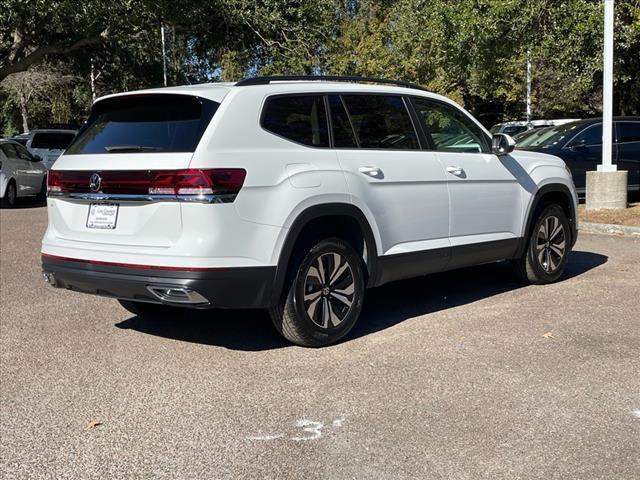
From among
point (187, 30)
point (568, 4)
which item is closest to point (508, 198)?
point (568, 4)

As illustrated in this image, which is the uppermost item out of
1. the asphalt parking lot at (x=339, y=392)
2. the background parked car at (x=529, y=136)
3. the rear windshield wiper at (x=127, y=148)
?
the rear windshield wiper at (x=127, y=148)

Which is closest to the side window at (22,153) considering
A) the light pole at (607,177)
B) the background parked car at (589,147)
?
the background parked car at (589,147)

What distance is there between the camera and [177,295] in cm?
484

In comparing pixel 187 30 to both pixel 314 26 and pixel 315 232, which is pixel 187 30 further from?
pixel 315 232

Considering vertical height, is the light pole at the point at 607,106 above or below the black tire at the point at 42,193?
above

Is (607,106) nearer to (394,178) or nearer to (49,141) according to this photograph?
(394,178)

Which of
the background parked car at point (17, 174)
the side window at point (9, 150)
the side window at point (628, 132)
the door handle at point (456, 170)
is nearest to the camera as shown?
the door handle at point (456, 170)

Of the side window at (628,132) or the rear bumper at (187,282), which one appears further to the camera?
the side window at (628,132)

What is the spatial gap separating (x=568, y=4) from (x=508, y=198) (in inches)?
418

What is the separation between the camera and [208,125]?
4.90 metres

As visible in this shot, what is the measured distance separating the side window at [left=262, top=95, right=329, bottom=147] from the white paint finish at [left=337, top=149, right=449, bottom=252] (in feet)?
0.72

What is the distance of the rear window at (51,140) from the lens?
2359 centimetres

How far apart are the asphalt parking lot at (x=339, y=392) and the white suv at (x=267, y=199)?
474 mm

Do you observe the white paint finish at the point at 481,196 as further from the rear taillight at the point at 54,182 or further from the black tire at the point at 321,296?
the rear taillight at the point at 54,182
